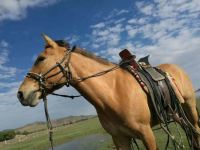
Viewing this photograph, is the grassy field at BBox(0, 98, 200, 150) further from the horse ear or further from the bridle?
the horse ear

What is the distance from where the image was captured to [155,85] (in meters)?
8.88

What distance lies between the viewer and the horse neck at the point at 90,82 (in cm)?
794

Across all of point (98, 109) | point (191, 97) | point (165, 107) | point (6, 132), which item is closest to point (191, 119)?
point (191, 97)

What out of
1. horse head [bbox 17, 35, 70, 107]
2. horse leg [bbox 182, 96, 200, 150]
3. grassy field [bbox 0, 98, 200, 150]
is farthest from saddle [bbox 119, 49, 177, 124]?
grassy field [bbox 0, 98, 200, 150]

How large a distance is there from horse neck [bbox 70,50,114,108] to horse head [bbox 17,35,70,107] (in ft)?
0.86

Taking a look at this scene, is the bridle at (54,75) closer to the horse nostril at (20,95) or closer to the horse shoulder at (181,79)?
the horse nostril at (20,95)

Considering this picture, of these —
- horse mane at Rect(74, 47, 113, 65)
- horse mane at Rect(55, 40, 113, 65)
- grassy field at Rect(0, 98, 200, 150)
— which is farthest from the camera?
grassy field at Rect(0, 98, 200, 150)

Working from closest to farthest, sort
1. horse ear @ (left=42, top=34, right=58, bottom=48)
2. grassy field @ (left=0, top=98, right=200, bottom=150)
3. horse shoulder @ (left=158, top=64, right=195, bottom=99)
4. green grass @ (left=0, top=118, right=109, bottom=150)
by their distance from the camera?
horse ear @ (left=42, top=34, right=58, bottom=48) < horse shoulder @ (left=158, top=64, right=195, bottom=99) < grassy field @ (left=0, top=98, right=200, bottom=150) < green grass @ (left=0, top=118, right=109, bottom=150)

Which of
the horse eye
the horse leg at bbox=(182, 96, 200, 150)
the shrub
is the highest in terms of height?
the shrub

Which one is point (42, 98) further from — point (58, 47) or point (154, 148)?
point (154, 148)

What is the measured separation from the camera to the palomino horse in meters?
7.71

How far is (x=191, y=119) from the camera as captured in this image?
1049 centimetres

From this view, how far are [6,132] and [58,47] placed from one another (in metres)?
90.8

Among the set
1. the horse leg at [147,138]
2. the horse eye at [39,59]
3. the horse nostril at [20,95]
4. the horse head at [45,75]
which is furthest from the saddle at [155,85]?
the horse nostril at [20,95]
